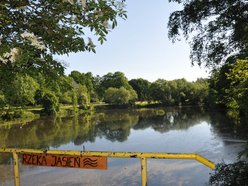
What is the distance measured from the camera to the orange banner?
5023mm

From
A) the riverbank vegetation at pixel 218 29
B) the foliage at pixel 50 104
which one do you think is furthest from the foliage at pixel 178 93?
the riverbank vegetation at pixel 218 29

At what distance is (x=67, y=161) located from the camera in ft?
17.3

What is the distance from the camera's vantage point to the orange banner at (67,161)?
5023 mm

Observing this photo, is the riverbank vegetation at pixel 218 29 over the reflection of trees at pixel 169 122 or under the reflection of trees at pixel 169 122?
over

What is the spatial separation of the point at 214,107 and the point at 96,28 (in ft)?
208

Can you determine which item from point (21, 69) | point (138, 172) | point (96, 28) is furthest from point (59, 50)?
point (138, 172)

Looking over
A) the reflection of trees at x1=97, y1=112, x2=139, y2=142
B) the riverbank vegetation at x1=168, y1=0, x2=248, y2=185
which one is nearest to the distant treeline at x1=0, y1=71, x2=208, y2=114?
the reflection of trees at x1=97, y1=112, x2=139, y2=142

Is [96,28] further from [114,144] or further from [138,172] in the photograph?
[114,144]

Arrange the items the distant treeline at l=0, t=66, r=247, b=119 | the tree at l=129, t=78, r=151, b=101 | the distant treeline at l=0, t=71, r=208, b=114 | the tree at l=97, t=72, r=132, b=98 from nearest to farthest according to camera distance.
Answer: the distant treeline at l=0, t=66, r=247, b=119 < the distant treeline at l=0, t=71, r=208, b=114 < the tree at l=97, t=72, r=132, b=98 < the tree at l=129, t=78, r=151, b=101

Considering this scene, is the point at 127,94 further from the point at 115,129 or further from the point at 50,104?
the point at 115,129

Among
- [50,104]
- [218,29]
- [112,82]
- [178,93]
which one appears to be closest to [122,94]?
[178,93]

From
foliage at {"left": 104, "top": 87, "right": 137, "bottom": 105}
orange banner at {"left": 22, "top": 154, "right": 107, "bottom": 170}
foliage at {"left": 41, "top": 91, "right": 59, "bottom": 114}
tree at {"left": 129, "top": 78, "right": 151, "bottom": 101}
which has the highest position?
tree at {"left": 129, "top": 78, "right": 151, "bottom": 101}

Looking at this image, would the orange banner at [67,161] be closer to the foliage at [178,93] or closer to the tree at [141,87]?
the foliage at [178,93]

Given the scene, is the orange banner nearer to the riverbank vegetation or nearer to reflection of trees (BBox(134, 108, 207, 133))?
the riverbank vegetation
